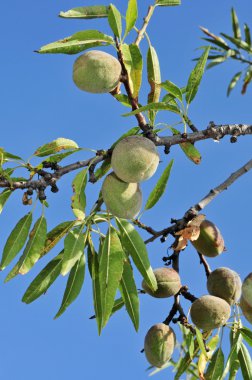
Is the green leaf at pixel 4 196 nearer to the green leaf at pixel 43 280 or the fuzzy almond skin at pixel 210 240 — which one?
the green leaf at pixel 43 280

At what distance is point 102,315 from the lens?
6.93 feet

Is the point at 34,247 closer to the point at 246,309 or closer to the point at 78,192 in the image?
the point at 78,192

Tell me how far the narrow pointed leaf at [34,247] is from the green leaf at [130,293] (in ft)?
1.09

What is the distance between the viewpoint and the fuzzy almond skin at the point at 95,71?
2062 millimetres

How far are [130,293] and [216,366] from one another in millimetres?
683

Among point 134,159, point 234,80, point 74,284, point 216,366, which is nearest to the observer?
point 134,159

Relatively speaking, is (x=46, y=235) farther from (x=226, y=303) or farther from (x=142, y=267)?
(x=226, y=303)

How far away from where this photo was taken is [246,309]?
8.55ft

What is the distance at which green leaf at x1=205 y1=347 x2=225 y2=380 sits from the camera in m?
2.72

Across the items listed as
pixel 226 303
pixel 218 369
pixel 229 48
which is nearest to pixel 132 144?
pixel 226 303

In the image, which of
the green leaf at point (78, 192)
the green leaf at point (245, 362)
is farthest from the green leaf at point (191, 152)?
the green leaf at point (245, 362)

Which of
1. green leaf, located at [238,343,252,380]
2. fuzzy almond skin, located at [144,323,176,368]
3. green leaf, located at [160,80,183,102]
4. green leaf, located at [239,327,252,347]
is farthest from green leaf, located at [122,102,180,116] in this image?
green leaf, located at [238,343,252,380]

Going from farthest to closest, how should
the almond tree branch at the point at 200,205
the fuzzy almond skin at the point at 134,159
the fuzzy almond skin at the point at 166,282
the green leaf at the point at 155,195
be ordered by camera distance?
the green leaf at the point at 155,195
the fuzzy almond skin at the point at 166,282
the almond tree branch at the point at 200,205
the fuzzy almond skin at the point at 134,159

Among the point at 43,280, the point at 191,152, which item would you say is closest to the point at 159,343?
the point at 43,280
